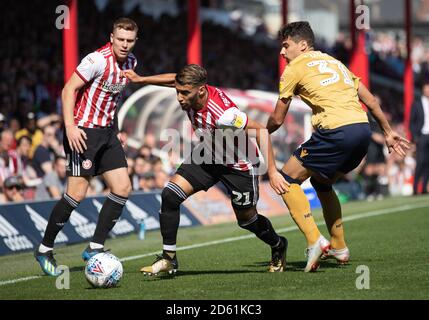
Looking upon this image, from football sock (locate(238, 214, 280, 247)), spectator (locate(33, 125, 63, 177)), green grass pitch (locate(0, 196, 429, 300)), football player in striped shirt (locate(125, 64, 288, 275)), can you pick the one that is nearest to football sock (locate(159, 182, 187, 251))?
football player in striped shirt (locate(125, 64, 288, 275))

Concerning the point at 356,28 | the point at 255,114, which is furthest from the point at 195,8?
the point at 356,28

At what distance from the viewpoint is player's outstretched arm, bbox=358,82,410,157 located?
8938mm

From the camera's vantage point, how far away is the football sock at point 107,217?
9.02 meters

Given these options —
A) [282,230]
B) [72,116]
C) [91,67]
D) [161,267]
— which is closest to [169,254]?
[161,267]

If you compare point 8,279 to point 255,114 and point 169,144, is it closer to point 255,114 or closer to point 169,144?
point 169,144

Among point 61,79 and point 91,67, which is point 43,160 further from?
point 61,79

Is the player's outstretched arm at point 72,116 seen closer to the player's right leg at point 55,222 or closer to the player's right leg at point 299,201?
the player's right leg at point 55,222

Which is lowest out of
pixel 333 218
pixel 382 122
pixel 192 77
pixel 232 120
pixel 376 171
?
pixel 376 171

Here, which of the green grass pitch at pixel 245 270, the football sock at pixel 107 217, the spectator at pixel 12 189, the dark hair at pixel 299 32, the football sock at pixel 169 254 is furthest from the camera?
the spectator at pixel 12 189

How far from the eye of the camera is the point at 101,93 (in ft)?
29.9

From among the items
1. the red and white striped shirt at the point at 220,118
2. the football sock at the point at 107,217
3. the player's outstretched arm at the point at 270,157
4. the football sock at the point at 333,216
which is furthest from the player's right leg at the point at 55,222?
the football sock at the point at 333,216

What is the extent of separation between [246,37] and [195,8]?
16.7 metres

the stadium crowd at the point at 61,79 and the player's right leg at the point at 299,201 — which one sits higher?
the player's right leg at the point at 299,201

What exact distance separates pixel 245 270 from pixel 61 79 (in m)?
12.8
